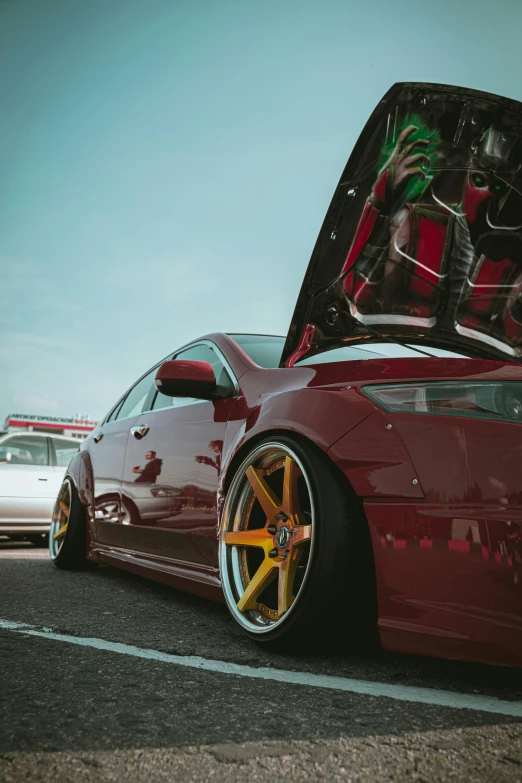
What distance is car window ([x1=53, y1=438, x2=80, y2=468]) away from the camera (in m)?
7.74

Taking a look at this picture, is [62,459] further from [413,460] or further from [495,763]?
[495,763]

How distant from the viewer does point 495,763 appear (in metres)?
1.39

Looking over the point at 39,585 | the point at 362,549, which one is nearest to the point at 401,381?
the point at 362,549

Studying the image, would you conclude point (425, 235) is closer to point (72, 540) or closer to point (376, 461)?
point (376, 461)

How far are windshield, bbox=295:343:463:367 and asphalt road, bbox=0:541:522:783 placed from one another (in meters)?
1.22

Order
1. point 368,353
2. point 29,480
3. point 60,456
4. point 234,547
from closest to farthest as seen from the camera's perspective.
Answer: point 234,547
point 368,353
point 29,480
point 60,456

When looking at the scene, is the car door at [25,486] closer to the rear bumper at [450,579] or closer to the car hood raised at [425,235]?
the car hood raised at [425,235]

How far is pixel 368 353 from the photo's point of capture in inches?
126

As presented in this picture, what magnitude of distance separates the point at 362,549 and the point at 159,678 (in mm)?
717

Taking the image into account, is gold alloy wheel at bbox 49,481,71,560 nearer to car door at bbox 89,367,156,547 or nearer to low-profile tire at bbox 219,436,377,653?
car door at bbox 89,367,156,547

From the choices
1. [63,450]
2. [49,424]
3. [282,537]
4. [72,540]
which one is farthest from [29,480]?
[49,424]

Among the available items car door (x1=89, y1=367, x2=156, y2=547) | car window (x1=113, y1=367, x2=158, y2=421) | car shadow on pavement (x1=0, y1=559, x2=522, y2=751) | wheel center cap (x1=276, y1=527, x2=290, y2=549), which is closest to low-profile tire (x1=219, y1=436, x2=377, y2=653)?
wheel center cap (x1=276, y1=527, x2=290, y2=549)

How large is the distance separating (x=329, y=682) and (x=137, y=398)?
2837 millimetres

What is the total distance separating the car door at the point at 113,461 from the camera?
4068 millimetres
